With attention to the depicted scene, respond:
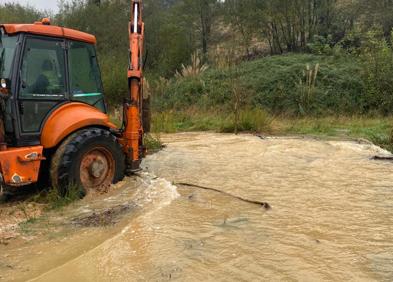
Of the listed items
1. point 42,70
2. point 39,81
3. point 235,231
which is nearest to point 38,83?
point 39,81

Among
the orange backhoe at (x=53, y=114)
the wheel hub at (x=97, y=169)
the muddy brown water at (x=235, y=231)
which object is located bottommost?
the muddy brown water at (x=235, y=231)

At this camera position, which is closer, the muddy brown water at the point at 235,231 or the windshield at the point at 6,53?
the muddy brown water at the point at 235,231

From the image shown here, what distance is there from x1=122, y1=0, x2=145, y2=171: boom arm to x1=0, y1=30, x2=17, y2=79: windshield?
1876mm

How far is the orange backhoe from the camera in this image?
240 inches

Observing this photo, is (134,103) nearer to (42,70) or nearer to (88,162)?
(88,162)

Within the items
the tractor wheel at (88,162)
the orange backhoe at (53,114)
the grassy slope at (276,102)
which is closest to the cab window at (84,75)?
the orange backhoe at (53,114)

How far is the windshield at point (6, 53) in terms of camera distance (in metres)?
6.16

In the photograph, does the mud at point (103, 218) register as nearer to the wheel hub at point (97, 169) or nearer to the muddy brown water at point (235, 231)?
the muddy brown water at point (235, 231)

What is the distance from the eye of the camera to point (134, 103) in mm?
7598

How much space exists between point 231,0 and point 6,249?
20.4 m

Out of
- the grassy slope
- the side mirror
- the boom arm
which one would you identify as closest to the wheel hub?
the boom arm

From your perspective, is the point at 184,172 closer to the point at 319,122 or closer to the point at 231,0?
the point at 319,122

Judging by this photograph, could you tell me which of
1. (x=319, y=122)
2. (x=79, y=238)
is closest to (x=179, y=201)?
(x=79, y=238)

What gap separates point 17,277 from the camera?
4371 mm
